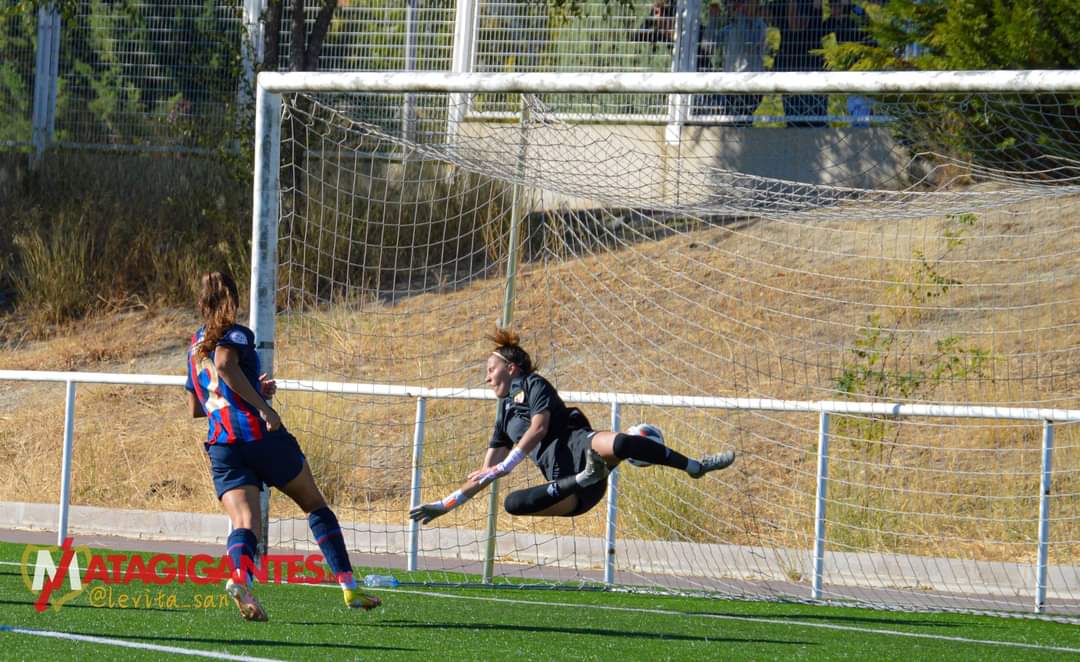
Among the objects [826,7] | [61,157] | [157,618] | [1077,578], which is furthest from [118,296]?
[1077,578]

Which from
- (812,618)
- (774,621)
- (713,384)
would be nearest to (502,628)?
(774,621)

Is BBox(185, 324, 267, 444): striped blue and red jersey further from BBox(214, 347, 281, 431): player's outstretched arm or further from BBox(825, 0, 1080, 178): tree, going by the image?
BBox(825, 0, 1080, 178): tree

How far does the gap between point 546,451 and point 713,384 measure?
7.07 metres

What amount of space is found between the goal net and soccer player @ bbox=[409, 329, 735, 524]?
4.52 feet

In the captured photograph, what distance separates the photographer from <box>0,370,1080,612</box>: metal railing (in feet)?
28.4

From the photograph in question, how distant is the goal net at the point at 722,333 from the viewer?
368 inches

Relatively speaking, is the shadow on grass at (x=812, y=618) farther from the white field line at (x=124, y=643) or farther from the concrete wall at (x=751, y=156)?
the concrete wall at (x=751, y=156)

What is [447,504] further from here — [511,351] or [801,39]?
[801,39]

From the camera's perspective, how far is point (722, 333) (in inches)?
575

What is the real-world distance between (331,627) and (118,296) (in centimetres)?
1332

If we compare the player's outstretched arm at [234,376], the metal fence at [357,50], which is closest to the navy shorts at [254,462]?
the player's outstretched arm at [234,376]

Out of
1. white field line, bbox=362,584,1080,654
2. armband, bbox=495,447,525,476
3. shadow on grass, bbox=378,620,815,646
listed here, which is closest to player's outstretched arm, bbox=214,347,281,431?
shadow on grass, bbox=378,620,815,646

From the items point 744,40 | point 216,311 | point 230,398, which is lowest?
point 230,398

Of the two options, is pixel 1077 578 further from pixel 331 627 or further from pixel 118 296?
pixel 118 296
